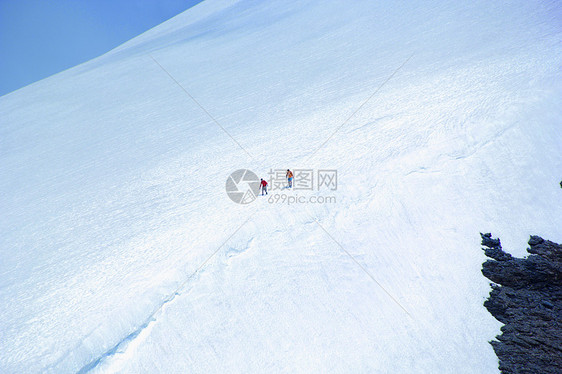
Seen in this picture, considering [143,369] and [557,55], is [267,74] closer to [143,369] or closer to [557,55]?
[557,55]

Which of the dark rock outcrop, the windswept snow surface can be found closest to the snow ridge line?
the windswept snow surface

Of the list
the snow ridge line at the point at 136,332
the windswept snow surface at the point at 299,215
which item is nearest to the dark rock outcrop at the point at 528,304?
the windswept snow surface at the point at 299,215

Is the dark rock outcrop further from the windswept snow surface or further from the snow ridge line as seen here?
the snow ridge line

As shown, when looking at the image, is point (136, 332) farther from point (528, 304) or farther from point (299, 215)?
point (528, 304)

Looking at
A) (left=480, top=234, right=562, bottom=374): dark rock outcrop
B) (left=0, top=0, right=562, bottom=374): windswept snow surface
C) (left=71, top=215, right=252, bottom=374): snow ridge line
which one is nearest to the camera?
(left=480, top=234, right=562, bottom=374): dark rock outcrop

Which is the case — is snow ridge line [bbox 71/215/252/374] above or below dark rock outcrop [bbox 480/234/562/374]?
above

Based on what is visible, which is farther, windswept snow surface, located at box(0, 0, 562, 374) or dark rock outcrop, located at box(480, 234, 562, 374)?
windswept snow surface, located at box(0, 0, 562, 374)

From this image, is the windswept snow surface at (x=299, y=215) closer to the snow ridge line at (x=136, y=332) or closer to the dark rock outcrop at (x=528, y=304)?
the snow ridge line at (x=136, y=332)
